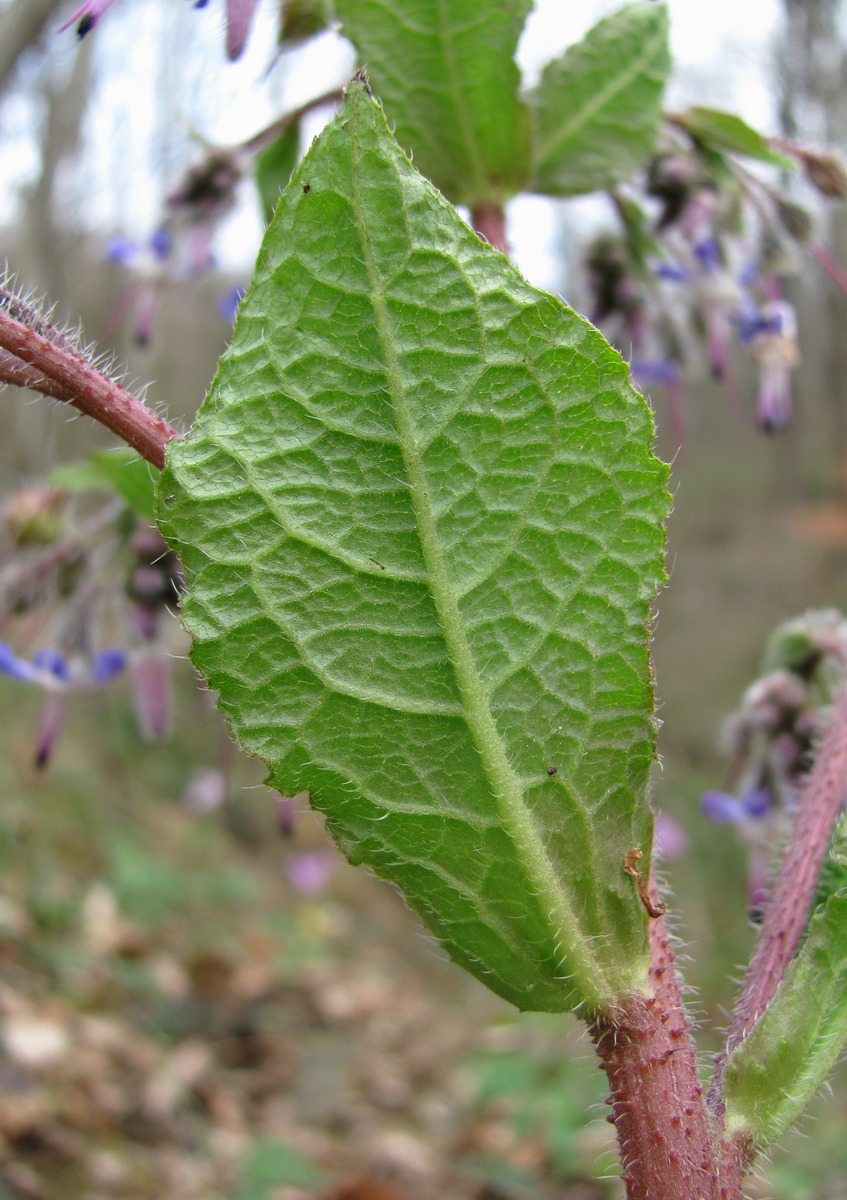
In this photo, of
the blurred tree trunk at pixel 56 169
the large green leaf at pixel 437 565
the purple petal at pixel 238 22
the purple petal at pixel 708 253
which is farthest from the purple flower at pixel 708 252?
the blurred tree trunk at pixel 56 169

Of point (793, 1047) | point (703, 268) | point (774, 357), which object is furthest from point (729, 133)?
point (793, 1047)

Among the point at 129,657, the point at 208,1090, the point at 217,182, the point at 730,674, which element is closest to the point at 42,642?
Answer: the point at 129,657

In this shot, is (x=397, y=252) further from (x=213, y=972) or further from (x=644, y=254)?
(x=213, y=972)

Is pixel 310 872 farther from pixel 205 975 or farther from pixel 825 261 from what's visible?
pixel 825 261

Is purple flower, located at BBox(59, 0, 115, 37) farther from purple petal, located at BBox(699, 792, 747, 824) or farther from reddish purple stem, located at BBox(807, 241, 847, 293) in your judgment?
purple petal, located at BBox(699, 792, 747, 824)

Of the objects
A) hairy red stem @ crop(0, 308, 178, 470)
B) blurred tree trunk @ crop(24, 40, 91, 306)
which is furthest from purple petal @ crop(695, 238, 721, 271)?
blurred tree trunk @ crop(24, 40, 91, 306)

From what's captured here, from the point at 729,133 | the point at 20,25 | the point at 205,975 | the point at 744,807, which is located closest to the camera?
the point at 729,133
